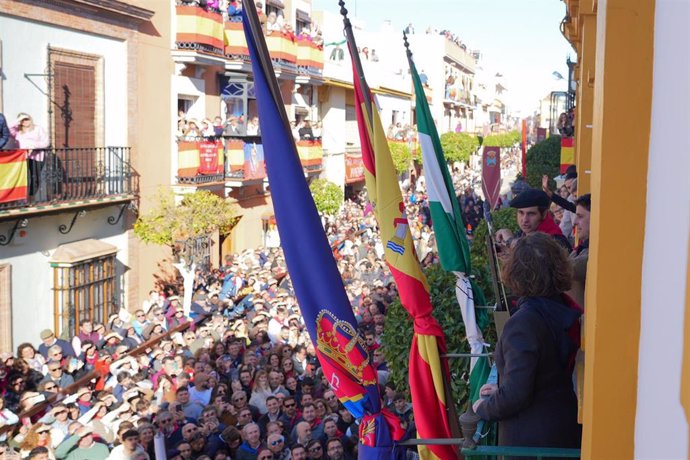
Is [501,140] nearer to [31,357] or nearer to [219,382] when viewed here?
[31,357]

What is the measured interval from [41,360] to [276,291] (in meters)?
5.41

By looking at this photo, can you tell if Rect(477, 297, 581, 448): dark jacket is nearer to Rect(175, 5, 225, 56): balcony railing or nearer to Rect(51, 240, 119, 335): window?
Rect(51, 240, 119, 335): window

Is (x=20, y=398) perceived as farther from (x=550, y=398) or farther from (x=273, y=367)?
(x=550, y=398)

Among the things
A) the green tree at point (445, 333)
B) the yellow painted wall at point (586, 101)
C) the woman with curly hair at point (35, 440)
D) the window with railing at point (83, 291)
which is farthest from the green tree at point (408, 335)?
the window with railing at point (83, 291)

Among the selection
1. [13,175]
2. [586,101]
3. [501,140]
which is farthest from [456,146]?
[586,101]

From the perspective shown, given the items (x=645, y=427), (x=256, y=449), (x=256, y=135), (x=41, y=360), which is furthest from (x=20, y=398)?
(x=256, y=135)

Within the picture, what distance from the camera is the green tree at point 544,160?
27.8 meters

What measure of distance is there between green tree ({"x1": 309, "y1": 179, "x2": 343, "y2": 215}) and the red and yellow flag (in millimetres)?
20284

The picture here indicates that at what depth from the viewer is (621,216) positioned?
2.88 meters

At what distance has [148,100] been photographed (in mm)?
19859

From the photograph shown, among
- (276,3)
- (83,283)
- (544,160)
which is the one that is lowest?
(83,283)

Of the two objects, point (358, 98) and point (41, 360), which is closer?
point (358, 98)

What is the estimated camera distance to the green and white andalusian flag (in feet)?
22.1

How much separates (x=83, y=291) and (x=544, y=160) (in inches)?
686
